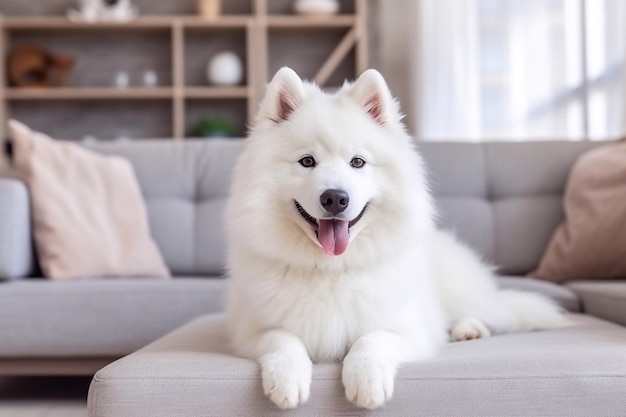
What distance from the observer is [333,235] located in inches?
57.2

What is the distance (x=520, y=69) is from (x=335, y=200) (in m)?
3.15

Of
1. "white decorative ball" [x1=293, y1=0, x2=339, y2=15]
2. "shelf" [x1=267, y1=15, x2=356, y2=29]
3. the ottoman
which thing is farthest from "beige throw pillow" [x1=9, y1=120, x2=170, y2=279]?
"white decorative ball" [x1=293, y1=0, x2=339, y2=15]

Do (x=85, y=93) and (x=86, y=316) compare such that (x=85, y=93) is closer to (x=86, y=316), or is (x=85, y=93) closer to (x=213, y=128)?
(x=213, y=128)

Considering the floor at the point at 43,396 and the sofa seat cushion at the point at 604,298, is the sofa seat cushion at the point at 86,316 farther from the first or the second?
the sofa seat cushion at the point at 604,298

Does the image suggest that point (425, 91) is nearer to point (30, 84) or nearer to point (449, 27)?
point (449, 27)

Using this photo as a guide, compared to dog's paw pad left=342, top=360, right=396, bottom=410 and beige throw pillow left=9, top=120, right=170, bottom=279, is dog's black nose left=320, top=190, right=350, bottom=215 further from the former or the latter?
beige throw pillow left=9, top=120, right=170, bottom=279

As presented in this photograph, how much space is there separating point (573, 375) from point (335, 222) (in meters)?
0.54

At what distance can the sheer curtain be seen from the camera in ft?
11.5

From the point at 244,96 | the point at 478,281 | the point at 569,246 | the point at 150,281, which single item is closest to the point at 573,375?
the point at 478,281

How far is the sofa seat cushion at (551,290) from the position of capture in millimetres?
2359

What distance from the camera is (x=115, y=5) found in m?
5.41

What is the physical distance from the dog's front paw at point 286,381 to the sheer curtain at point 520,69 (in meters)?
2.53

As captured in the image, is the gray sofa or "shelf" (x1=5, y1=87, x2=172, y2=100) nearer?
the gray sofa

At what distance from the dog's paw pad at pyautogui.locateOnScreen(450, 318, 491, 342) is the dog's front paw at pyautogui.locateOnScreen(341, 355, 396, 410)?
1.86 ft
